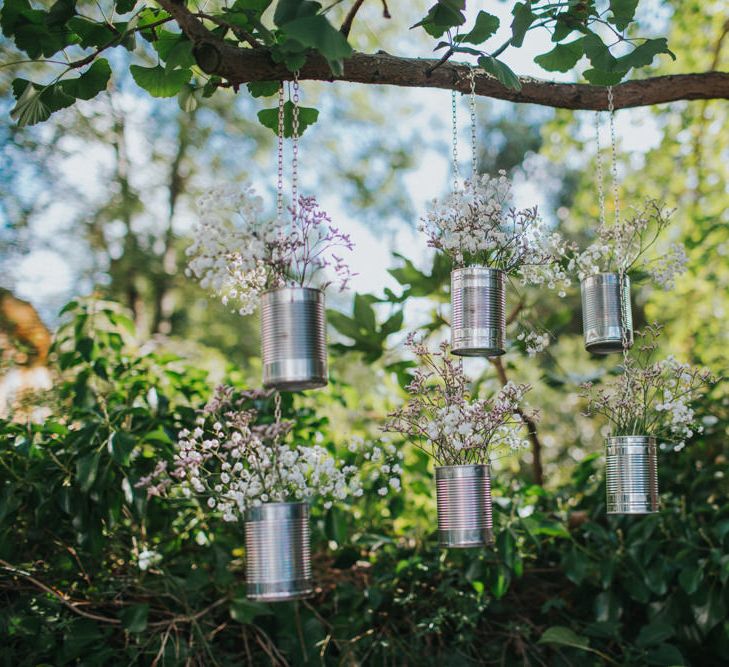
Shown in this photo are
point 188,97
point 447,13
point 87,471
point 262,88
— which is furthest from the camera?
point 87,471

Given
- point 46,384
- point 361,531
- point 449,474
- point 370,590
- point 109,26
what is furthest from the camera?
point 46,384

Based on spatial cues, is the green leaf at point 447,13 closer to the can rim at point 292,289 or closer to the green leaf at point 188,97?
the can rim at point 292,289

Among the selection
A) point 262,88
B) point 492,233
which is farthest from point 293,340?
point 262,88

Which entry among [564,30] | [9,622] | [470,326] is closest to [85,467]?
[9,622]

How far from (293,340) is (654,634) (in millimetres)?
1619

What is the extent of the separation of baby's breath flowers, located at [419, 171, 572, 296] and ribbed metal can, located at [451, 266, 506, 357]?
0.06 m

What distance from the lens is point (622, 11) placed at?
166 cm

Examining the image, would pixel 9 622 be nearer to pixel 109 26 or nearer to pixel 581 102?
pixel 109 26

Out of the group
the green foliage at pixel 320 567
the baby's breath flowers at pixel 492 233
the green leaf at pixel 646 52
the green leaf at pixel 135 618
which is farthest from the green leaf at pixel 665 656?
the green leaf at pixel 646 52

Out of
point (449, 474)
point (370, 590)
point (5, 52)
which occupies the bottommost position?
point (370, 590)

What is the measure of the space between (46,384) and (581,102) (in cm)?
219

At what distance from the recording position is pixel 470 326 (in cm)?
170

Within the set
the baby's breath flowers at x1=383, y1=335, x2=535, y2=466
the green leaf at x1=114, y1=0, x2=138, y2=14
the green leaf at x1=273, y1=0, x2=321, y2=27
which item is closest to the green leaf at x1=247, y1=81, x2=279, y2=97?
the green leaf at x1=114, y1=0, x2=138, y2=14

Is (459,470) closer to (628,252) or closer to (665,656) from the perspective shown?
(628,252)
